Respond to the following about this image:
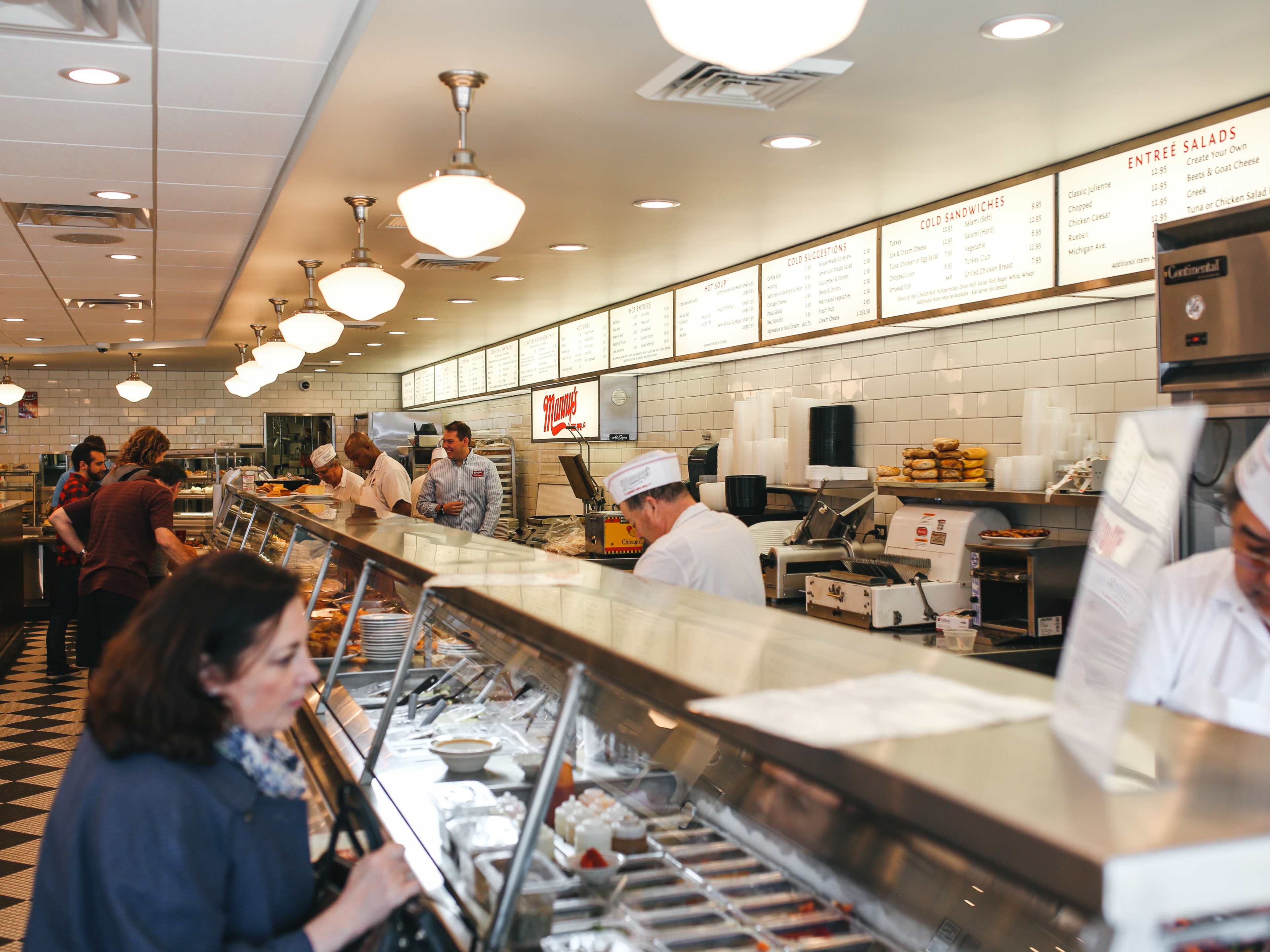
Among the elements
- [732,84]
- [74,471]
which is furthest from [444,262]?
[74,471]

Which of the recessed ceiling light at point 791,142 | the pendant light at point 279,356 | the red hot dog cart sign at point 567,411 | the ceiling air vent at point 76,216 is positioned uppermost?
the ceiling air vent at point 76,216

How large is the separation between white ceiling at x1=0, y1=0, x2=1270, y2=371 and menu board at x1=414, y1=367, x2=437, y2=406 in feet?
23.4

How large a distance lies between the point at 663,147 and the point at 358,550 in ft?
6.12

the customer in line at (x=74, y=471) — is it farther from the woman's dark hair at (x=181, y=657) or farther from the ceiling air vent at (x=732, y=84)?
the woman's dark hair at (x=181, y=657)

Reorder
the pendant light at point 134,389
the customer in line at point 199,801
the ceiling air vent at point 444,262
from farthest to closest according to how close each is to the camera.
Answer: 1. the pendant light at point 134,389
2. the ceiling air vent at point 444,262
3. the customer in line at point 199,801

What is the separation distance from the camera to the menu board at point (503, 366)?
981 centimetres

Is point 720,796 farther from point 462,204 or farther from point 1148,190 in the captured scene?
point 1148,190

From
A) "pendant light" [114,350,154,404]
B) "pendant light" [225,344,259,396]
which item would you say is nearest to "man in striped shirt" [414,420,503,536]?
"pendant light" [225,344,259,396]

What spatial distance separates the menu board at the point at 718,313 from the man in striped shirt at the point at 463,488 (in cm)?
158

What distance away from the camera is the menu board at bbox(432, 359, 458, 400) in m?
11.9

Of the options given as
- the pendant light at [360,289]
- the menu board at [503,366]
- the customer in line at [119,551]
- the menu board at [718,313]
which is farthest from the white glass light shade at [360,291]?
the menu board at [503,366]

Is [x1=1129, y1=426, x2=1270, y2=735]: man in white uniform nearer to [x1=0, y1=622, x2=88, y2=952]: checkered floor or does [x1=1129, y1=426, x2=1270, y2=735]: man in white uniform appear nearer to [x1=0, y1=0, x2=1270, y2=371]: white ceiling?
[x1=0, y1=0, x2=1270, y2=371]: white ceiling

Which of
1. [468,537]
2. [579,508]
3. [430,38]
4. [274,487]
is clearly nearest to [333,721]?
[468,537]

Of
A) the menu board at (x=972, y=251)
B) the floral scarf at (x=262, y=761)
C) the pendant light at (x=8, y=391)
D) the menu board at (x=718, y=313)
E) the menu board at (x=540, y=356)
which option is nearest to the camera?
the floral scarf at (x=262, y=761)
